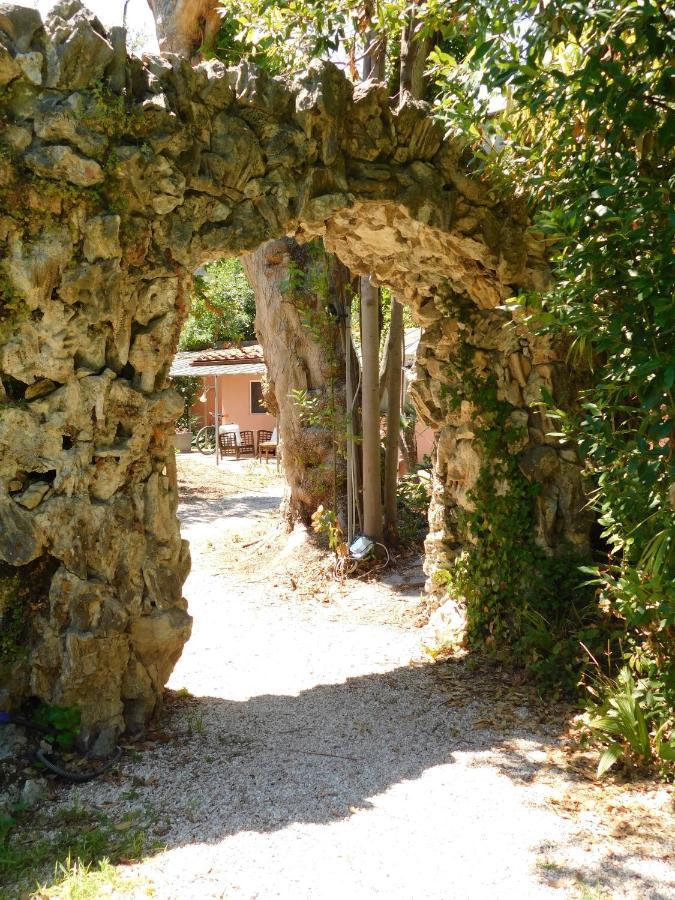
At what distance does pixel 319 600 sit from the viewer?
27.0ft

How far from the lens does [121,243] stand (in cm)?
418

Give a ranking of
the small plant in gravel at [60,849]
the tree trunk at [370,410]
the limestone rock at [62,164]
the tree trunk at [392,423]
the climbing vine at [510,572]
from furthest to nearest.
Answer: the tree trunk at [392,423], the tree trunk at [370,410], the climbing vine at [510,572], the limestone rock at [62,164], the small plant in gravel at [60,849]

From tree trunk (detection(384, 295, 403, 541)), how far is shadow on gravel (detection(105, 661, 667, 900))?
3510 mm

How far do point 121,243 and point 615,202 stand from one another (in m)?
2.52

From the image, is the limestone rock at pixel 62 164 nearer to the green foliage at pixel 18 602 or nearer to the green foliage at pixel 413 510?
the green foliage at pixel 18 602

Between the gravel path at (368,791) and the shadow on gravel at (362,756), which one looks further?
the shadow on gravel at (362,756)

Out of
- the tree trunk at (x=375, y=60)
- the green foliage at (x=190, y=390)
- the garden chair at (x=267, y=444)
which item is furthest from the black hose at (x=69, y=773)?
the green foliage at (x=190, y=390)

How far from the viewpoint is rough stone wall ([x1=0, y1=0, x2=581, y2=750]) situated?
12.8ft

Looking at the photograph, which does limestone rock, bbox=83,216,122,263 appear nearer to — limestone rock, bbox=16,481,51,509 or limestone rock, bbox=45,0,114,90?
limestone rock, bbox=45,0,114,90

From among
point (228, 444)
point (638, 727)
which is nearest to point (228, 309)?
point (228, 444)

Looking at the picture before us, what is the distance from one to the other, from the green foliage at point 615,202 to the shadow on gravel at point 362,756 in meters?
0.77

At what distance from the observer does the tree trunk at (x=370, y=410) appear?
27.7ft

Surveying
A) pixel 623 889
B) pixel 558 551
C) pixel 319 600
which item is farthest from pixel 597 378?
pixel 319 600

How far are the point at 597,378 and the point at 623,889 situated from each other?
314 cm
